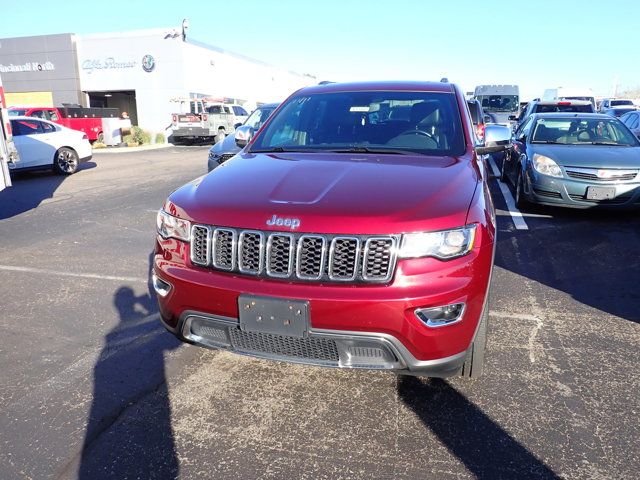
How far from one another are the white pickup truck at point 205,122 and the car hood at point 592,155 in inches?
746

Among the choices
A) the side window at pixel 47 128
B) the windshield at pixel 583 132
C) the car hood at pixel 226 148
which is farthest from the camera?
the side window at pixel 47 128

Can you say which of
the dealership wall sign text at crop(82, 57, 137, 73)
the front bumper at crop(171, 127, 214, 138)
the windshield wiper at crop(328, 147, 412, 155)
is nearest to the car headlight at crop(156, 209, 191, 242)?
the windshield wiper at crop(328, 147, 412, 155)

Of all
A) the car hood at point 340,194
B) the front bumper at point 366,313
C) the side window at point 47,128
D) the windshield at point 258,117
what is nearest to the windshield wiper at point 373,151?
the car hood at point 340,194

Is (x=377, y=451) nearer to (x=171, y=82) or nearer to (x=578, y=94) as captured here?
(x=578, y=94)

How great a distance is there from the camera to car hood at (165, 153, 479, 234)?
249cm

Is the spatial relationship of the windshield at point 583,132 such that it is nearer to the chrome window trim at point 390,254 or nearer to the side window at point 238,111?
the chrome window trim at point 390,254

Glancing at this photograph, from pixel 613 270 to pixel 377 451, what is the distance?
401 centimetres

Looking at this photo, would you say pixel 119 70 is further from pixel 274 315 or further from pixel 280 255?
pixel 274 315

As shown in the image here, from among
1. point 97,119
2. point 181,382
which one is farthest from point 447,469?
point 97,119

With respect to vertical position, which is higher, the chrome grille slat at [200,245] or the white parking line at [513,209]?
the chrome grille slat at [200,245]

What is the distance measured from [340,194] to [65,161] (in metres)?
13.1

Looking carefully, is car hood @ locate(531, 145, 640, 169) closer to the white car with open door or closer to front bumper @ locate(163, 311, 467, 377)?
front bumper @ locate(163, 311, 467, 377)

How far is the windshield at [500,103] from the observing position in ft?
82.0

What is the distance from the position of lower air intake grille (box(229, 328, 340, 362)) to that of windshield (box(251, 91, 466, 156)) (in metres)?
1.58
